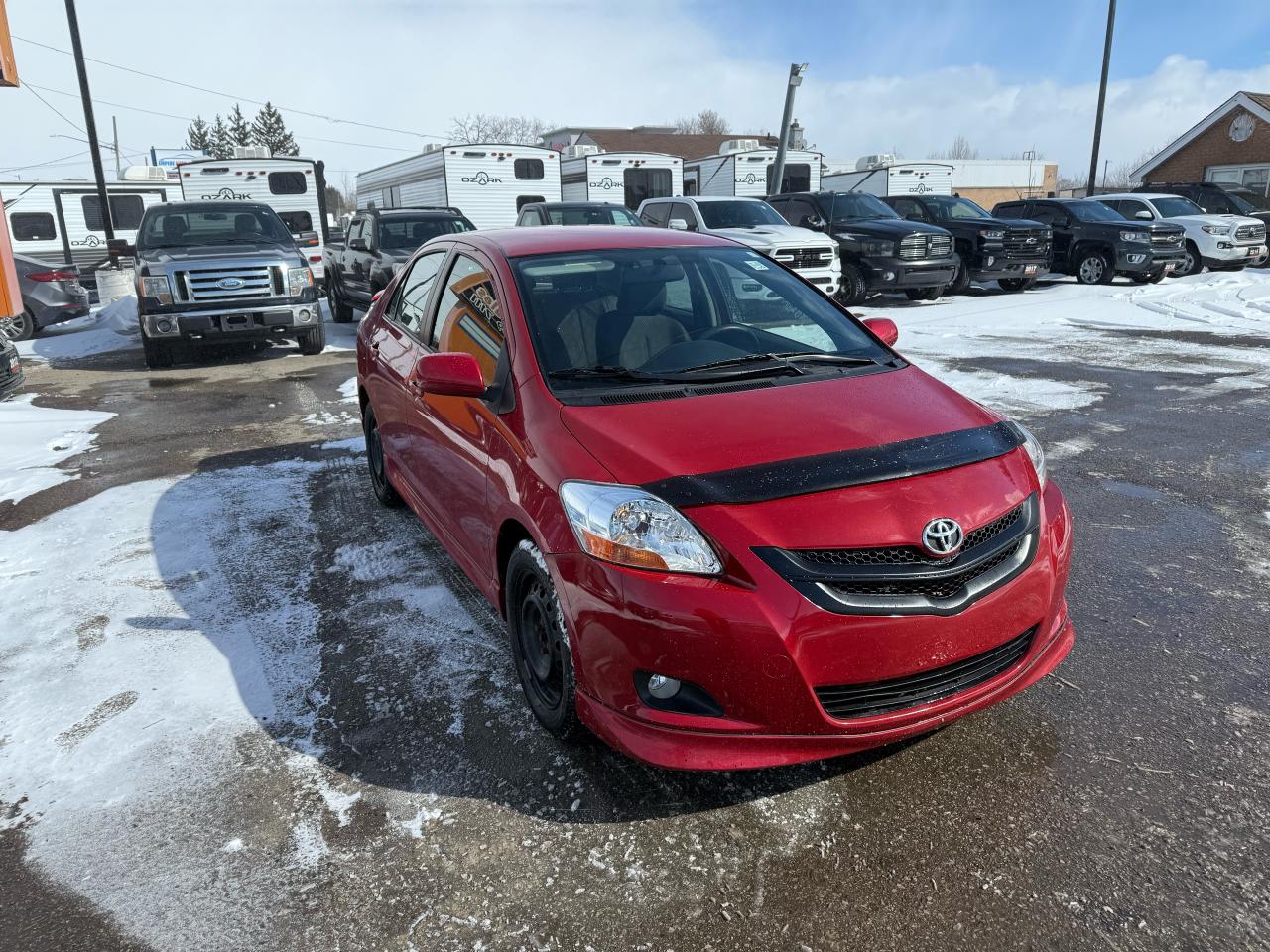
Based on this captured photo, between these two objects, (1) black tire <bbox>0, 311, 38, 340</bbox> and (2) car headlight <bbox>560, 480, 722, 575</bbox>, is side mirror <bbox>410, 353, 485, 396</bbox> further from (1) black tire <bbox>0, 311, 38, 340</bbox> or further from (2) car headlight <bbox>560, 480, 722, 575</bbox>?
(1) black tire <bbox>0, 311, 38, 340</bbox>

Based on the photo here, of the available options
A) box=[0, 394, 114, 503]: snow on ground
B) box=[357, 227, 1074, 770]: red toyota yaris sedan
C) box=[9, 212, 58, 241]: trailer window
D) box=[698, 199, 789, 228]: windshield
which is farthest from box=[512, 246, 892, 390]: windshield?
box=[9, 212, 58, 241]: trailer window

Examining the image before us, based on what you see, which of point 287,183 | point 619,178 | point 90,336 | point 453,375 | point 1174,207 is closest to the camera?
point 453,375

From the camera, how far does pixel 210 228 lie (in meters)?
11.0

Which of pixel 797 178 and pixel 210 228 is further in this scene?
pixel 797 178

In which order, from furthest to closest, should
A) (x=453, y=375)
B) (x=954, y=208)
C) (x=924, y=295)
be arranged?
(x=954, y=208)
(x=924, y=295)
(x=453, y=375)

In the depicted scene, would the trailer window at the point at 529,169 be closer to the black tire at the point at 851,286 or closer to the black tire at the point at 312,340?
the black tire at the point at 851,286

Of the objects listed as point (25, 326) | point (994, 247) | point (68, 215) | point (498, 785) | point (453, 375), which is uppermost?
point (68, 215)

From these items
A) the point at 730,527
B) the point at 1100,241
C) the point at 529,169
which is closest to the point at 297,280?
the point at 730,527

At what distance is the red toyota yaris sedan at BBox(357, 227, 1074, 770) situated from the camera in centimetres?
233

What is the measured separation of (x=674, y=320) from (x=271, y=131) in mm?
81751

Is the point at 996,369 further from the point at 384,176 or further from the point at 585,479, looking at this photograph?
the point at 384,176

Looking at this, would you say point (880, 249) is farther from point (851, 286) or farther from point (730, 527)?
point (730, 527)

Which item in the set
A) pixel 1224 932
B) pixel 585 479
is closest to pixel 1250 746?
pixel 1224 932

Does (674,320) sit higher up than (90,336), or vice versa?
(674,320)
